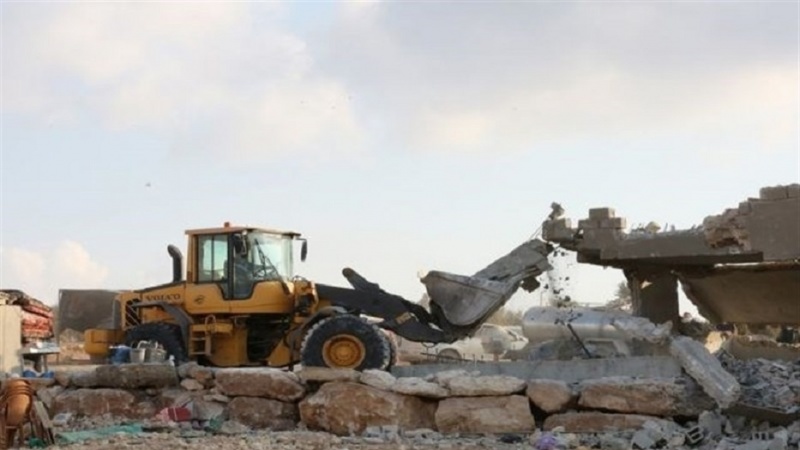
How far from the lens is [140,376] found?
33.8ft

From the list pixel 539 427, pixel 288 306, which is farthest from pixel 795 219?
pixel 288 306

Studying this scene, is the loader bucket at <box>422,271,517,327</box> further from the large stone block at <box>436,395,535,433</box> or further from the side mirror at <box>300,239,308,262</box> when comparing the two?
the large stone block at <box>436,395,535,433</box>

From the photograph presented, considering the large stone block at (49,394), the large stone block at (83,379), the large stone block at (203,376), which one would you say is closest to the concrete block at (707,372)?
the large stone block at (203,376)

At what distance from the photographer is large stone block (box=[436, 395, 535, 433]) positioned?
870 cm

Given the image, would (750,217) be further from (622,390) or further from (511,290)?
(622,390)

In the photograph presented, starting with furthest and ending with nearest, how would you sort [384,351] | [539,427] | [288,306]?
[288,306]
[384,351]
[539,427]

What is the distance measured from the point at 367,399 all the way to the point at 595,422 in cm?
216

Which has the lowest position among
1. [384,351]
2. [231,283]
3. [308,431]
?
[308,431]

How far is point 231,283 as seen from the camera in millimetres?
12906

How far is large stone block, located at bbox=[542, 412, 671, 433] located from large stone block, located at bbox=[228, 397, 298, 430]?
2.61m

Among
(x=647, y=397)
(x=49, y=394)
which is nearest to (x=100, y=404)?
(x=49, y=394)

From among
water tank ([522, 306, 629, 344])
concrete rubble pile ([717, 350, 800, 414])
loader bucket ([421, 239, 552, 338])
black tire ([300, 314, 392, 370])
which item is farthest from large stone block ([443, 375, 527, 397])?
loader bucket ([421, 239, 552, 338])

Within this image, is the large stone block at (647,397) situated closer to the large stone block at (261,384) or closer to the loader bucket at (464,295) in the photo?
the large stone block at (261,384)

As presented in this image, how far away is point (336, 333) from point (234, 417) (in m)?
2.00
